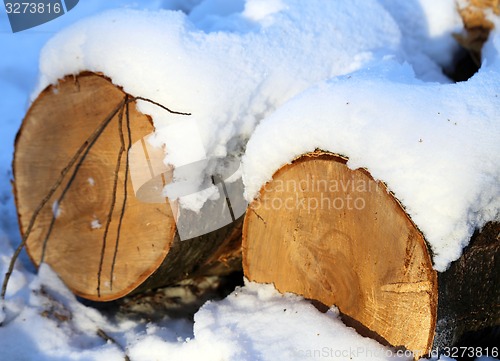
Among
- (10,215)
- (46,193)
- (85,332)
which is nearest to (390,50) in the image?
(46,193)

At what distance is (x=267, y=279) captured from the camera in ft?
5.61

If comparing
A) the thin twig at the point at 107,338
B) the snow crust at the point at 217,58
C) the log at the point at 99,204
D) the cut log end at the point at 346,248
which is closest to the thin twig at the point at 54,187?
the log at the point at 99,204

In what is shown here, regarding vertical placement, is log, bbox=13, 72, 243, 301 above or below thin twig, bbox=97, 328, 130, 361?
above

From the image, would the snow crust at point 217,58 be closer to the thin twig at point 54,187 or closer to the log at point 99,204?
the log at point 99,204

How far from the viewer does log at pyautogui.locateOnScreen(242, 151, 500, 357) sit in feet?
4.45

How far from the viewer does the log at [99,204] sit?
70.7 inches

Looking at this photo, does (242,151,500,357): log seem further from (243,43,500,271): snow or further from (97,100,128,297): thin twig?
(97,100,128,297): thin twig

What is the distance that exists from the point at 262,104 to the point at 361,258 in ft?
2.12

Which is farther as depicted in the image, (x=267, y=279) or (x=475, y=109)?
(x=267, y=279)

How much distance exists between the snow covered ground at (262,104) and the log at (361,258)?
42 mm

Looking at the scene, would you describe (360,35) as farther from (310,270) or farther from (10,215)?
(10,215)

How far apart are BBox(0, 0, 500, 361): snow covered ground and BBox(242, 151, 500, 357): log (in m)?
0.04

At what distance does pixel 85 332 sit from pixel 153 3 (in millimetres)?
1625

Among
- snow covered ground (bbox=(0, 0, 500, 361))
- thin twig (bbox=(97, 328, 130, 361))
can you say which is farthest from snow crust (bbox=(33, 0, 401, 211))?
thin twig (bbox=(97, 328, 130, 361))
